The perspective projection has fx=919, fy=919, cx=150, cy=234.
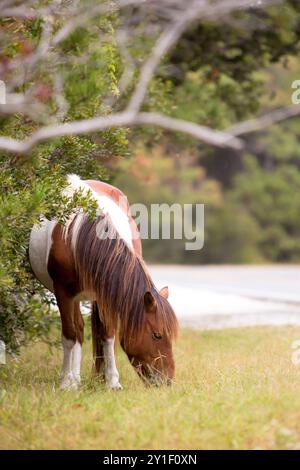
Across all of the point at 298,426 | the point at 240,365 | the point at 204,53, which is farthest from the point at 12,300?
the point at 204,53

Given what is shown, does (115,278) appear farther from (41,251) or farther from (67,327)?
(41,251)

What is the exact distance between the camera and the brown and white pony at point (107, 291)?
718 cm

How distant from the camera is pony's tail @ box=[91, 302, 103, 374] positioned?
25.9ft

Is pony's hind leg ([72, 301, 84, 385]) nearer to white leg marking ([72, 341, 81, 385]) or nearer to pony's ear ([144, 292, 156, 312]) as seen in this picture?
white leg marking ([72, 341, 81, 385])

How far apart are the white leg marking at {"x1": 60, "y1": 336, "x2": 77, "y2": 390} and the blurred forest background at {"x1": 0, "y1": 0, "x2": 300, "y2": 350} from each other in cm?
33

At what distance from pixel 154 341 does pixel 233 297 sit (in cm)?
1051

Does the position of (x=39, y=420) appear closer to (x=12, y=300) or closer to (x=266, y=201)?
(x=12, y=300)

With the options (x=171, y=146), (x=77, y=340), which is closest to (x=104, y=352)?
(x=77, y=340)

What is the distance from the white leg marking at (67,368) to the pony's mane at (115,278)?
1.75ft

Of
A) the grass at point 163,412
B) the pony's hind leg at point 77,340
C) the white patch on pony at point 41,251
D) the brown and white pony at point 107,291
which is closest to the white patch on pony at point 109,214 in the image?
the brown and white pony at point 107,291

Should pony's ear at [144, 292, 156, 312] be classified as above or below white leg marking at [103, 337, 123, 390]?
above

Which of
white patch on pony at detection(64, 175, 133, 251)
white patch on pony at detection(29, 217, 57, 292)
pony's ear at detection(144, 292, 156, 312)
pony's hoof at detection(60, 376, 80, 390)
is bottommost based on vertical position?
pony's hoof at detection(60, 376, 80, 390)

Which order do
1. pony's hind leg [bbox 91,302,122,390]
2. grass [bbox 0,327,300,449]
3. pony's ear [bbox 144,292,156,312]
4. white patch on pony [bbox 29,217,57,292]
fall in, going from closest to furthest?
grass [bbox 0,327,300,449] → pony's ear [bbox 144,292,156,312] → pony's hind leg [bbox 91,302,122,390] → white patch on pony [bbox 29,217,57,292]

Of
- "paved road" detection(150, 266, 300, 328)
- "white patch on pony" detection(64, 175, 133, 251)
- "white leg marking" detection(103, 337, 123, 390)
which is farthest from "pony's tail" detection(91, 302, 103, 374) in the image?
"paved road" detection(150, 266, 300, 328)
